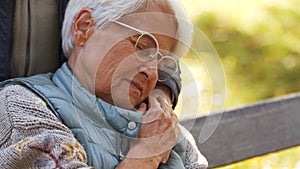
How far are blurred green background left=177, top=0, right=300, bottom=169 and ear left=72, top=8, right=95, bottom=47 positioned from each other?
223cm

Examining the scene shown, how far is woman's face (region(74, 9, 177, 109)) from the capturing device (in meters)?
1.51

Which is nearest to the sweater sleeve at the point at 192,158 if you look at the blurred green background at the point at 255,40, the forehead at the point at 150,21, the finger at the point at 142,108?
the finger at the point at 142,108

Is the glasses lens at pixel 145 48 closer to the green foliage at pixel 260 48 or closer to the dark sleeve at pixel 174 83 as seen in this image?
the dark sleeve at pixel 174 83

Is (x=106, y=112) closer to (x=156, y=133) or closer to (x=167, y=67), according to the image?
(x=156, y=133)

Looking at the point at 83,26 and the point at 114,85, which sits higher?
the point at 83,26

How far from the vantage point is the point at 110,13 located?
1.51 m

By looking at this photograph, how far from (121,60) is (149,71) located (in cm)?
7

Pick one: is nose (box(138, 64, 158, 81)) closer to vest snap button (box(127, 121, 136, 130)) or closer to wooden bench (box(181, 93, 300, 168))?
vest snap button (box(127, 121, 136, 130))

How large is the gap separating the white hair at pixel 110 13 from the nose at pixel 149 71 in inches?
4.6

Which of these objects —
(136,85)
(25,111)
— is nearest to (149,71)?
(136,85)

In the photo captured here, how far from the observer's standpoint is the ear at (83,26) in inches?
60.3

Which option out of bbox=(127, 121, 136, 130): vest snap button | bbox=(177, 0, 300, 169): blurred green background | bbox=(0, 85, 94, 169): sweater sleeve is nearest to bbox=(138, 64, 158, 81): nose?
bbox=(127, 121, 136, 130): vest snap button

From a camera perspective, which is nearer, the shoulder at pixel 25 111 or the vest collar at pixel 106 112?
the shoulder at pixel 25 111

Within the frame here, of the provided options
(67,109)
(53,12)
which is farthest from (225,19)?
(67,109)
